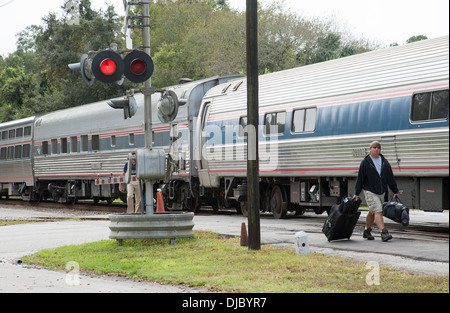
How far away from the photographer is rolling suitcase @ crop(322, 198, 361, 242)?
1277 centimetres

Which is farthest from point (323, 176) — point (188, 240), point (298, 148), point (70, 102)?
point (70, 102)

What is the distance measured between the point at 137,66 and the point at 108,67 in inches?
22.6

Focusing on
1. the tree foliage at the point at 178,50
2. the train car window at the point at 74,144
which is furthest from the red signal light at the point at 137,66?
the tree foliage at the point at 178,50

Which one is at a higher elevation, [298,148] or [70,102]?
[70,102]

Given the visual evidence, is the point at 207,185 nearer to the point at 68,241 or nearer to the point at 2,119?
the point at 68,241

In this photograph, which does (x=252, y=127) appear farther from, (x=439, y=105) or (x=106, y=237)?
(x=106, y=237)

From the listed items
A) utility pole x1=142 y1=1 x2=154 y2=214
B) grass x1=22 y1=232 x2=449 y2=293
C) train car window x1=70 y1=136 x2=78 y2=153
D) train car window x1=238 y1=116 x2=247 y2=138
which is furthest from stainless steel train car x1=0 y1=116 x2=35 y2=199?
grass x1=22 y1=232 x2=449 y2=293

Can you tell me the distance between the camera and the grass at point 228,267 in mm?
8445

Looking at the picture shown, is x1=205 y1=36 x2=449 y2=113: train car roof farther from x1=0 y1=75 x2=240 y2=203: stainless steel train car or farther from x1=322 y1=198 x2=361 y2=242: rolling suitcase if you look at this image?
x1=322 y1=198 x2=361 y2=242: rolling suitcase

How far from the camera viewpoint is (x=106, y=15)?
173 feet

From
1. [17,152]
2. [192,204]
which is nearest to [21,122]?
[17,152]

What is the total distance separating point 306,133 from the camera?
704 inches

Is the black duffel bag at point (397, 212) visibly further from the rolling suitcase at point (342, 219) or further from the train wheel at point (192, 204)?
the train wheel at point (192, 204)
